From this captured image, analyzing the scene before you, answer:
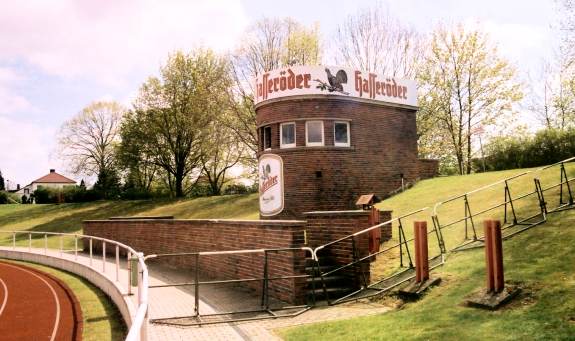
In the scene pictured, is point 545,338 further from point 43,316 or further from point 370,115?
point 370,115

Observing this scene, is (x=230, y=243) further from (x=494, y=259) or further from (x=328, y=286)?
(x=494, y=259)

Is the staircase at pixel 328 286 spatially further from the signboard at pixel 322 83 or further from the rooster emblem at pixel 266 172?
the signboard at pixel 322 83

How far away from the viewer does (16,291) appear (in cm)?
1602

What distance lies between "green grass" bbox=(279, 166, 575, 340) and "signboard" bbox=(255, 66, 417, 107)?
9.78 meters

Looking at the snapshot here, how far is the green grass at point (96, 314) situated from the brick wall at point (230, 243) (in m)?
3.25

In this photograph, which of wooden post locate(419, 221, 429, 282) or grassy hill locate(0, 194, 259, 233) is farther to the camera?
grassy hill locate(0, 194, 259, 233)

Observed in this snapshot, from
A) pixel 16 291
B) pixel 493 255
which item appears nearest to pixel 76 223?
pixel 16 291

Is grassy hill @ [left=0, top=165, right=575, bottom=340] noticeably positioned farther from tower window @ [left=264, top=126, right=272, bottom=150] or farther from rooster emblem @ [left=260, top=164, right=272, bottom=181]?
tower window @ [left=264, top=126, right=272, bottom=150]

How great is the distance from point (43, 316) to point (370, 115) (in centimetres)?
1516

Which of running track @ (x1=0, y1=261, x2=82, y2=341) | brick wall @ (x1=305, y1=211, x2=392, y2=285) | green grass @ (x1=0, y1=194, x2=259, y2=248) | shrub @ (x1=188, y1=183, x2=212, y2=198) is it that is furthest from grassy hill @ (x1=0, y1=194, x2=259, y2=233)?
brick wall @ (x1=305, y1=211, x2=392, y2=285)

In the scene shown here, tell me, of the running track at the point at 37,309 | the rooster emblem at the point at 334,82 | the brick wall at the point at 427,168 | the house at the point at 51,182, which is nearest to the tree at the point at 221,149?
the brick wall at the point at 427,168

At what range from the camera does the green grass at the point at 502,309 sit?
6973 millimetres

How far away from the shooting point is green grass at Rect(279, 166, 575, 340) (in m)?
6.97

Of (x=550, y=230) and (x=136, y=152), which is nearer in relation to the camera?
(x=550, y=230)
